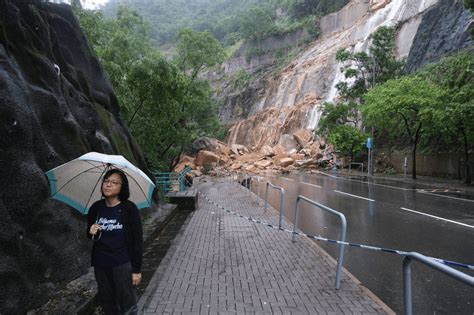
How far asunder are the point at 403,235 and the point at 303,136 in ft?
120

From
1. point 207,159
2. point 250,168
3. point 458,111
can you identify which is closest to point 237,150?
point 207,159

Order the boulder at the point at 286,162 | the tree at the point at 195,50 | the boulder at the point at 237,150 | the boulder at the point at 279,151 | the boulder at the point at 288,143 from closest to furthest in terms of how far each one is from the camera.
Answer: the tree at the point at 195,50 < the boulder at the point at 286,162 < the boulder at the point at 279,151 < the boulder at the point at 288,143 < the boulder at the point at 237,150

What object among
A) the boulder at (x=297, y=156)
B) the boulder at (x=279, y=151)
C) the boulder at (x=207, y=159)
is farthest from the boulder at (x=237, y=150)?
the boulder at (x=297, y=156)

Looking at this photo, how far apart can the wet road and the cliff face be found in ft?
66.1

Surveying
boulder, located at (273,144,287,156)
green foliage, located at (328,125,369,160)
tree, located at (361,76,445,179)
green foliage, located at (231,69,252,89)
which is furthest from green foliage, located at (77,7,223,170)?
green foliage, located at (231,69,252,89)

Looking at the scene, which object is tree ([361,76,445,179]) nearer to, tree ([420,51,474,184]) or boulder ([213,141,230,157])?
tree ([420,51,474,184])

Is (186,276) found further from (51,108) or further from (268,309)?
(51,108)

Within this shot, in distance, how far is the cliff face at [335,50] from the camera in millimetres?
31094

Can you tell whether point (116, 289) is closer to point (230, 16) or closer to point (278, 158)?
point (278, 158)

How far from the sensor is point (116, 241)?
10.4ft

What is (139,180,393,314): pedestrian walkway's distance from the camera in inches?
168

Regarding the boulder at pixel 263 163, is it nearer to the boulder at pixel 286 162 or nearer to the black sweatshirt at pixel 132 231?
the boulder at pixel 286 162

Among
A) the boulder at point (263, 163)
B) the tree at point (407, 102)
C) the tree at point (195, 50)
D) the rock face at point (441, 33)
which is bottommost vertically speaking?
the boulder at point (263, 163)

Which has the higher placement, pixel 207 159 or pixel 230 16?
pixel 230 16
